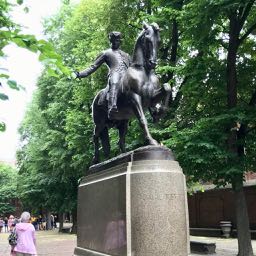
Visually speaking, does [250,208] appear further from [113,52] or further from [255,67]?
[113,52]

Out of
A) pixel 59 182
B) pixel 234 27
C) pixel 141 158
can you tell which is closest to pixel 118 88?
pixel 141 158

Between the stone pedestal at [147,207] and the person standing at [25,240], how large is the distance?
1888mm

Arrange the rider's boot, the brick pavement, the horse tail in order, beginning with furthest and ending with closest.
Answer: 1. the brick pavement
2. the horse tail
3. the rider's boot

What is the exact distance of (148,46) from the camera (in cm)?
841

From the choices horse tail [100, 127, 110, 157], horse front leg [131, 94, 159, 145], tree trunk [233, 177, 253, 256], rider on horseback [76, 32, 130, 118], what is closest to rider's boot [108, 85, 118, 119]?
rider on horseback [76, 32, 130, 118]

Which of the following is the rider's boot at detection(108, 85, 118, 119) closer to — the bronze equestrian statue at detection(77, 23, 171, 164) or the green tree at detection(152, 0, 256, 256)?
the bronze equestrian statue at detection(77, 23, 171, 164)

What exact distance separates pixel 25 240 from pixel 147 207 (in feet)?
10.5

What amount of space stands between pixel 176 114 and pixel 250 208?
38.7ft

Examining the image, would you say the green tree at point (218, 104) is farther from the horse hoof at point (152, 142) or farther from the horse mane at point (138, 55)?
the horse hoof at point (152, 142)

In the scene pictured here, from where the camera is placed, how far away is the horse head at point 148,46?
8359 millimetres

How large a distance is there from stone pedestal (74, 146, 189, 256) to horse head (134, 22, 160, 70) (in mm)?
1650

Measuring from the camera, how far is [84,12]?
1102 inches

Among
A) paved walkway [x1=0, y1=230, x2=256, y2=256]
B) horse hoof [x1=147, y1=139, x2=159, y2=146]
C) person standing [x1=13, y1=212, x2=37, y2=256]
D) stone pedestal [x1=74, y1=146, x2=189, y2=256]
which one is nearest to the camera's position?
stone pedestal [x1=74, y1=146, x2=189, y2=256]

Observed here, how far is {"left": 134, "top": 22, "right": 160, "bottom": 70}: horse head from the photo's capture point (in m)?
8.36
